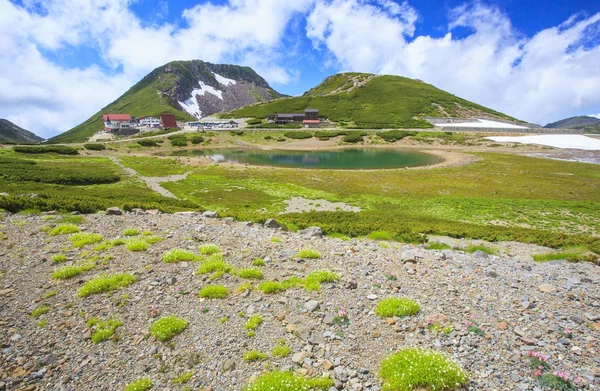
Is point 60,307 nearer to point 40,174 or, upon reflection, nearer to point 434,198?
point 434,198

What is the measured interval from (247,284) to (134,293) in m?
4.47

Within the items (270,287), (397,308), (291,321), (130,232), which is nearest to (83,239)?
(130,232)

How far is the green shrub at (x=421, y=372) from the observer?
7.16 meters

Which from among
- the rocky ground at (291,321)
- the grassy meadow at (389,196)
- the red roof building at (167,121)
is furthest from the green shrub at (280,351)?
the red roof building at (167,121)

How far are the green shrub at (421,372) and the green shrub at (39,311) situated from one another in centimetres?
1167

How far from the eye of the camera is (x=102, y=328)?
963cm

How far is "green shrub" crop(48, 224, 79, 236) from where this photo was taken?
16.2 m

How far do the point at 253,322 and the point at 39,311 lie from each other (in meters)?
7.65

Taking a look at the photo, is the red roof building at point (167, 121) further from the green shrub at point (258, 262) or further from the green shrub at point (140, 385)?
the green shrub at point (140, 385)

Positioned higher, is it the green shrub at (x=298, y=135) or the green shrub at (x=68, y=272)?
the green shrub at (x=298, y=135)

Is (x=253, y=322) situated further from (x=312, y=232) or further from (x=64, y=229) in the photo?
(x=64, y=229)

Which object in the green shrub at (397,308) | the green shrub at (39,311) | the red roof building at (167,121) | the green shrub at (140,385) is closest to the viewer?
the green shrub at (140,385)

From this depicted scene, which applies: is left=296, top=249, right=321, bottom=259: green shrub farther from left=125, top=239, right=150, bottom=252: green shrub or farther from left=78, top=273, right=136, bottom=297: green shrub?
left=125, top=239, right=150, bottom=252: green shrub

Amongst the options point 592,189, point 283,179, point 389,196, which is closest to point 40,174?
point 283,179
